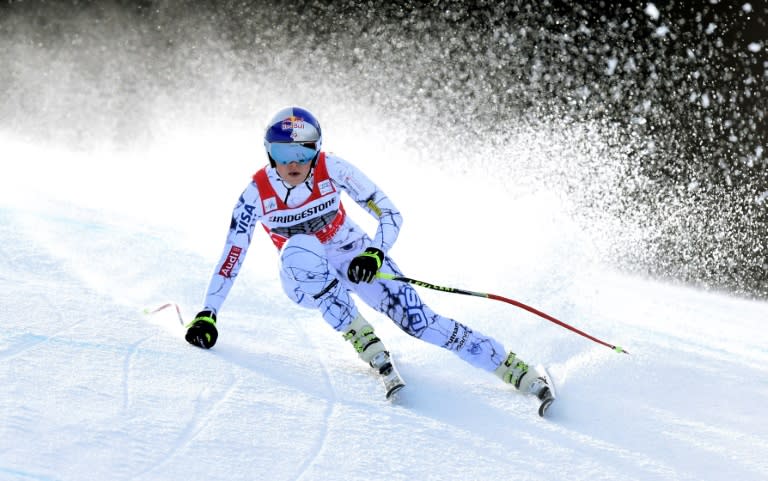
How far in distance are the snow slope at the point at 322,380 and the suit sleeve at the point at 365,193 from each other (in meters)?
0.74

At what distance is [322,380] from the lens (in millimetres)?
3359

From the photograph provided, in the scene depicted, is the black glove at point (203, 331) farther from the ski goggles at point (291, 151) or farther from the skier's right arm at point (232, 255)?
the ski goggles at point (291, 151)

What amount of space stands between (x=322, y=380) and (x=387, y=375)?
0.31m

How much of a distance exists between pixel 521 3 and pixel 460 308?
9122 millimetres

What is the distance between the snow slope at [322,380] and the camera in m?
2.55

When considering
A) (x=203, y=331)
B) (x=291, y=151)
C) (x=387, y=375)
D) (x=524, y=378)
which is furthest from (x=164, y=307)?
(x=524, y=378)

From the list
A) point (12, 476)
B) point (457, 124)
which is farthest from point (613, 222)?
point (12, 476)

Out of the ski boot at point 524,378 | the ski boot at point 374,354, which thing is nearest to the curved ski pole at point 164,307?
the ski boot at point 374,354

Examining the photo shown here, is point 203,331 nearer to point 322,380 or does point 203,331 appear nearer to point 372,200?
point 322,380

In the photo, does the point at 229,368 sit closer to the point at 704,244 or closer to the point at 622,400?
the point at 622,400

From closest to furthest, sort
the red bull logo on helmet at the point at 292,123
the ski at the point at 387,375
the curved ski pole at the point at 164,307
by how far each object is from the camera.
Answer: the ski at the point at 387,375 < the red bull logo on helmet at the point at 292,123 < the curved ski pole at the point at 164,307

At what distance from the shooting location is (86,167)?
40.5 ft

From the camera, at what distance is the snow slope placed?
2.55m

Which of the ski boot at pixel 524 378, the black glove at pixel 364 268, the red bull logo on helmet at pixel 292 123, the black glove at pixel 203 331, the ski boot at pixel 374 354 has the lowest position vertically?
the black glove at pixel 203 331
